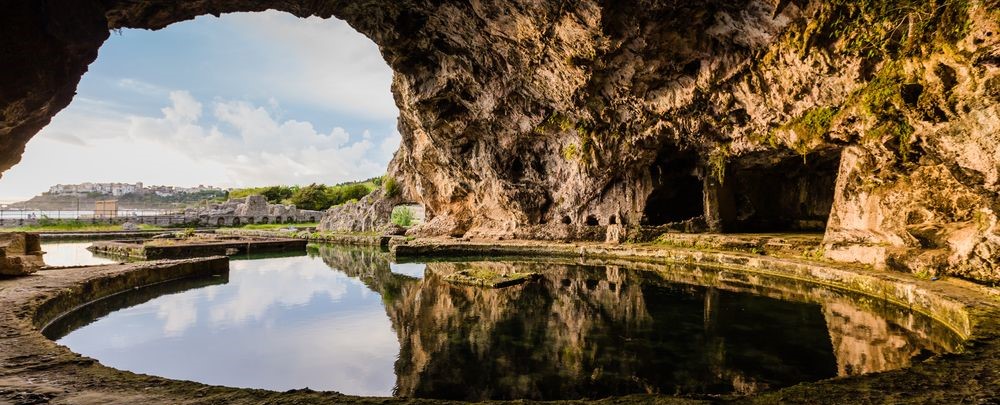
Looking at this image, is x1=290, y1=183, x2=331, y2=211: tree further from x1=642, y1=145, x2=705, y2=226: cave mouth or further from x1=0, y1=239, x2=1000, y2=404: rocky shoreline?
x1=0, y1=239, x2=1000, y2=404: rocky shoreline

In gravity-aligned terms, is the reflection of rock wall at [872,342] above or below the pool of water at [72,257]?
below

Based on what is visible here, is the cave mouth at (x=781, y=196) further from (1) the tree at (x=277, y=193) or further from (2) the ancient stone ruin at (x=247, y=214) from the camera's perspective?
(1) the tree at (x=277, y=193)

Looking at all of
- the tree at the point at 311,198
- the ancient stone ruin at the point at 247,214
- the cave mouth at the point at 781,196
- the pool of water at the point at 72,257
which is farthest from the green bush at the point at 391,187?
the cave mouth at the point at 781,196

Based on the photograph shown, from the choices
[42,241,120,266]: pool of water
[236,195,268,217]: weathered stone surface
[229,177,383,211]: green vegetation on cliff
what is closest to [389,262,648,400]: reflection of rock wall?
[42,241,120,266]: pool of water

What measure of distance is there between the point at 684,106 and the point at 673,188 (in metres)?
5.79

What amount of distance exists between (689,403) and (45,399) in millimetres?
4679

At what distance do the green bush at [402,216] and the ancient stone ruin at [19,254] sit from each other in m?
21.6

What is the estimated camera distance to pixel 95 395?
3791 mm

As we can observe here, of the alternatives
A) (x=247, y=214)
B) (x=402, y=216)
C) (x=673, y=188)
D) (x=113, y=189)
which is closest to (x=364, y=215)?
(x=402, y=216)

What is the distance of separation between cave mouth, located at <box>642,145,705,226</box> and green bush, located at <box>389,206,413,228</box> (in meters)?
17.1

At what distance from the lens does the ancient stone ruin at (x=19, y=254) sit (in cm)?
970

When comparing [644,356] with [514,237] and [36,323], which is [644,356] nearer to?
[36,323]

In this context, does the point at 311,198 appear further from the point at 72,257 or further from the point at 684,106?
the point at 684,106

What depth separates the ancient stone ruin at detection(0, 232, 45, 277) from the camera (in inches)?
382
